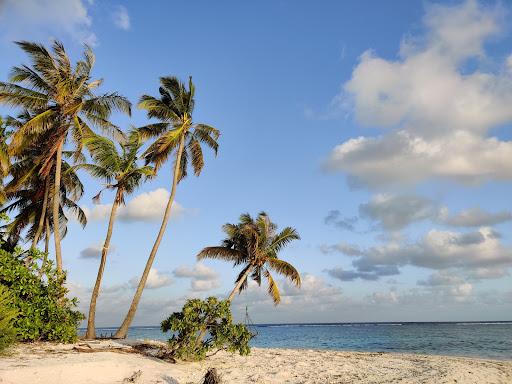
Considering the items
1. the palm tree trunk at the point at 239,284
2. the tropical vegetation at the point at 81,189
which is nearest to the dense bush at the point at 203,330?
the tropical vegetation at the point at 81,189

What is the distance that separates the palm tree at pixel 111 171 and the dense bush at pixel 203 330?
22.1 feet

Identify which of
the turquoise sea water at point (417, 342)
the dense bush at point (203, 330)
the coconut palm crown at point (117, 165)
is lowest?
the turquoise sea water at point (417, 342)

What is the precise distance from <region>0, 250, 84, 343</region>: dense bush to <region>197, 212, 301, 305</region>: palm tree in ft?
29.6

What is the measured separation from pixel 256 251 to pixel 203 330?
8983 mm

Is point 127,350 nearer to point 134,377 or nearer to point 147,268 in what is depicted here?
point 134,377

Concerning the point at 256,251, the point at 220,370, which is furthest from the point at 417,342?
the point at 220,370

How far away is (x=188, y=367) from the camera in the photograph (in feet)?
43.9

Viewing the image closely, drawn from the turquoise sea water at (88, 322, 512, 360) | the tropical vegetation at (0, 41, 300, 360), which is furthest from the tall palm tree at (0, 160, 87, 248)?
the turquoise sea water at (88, 322, 512, 360)

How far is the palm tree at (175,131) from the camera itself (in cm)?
Answer: 2134

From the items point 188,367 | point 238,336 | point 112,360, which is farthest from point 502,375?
point 112,360

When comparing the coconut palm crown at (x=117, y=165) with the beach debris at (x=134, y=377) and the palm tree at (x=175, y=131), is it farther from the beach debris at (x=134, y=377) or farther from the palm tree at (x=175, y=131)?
the beach debris at (x=134, y=377)

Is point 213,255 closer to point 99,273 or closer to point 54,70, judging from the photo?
point 99,273

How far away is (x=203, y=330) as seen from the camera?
14.0 meters

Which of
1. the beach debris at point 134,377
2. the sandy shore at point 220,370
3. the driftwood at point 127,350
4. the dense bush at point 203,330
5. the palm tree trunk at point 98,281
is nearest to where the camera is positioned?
the sandy shore at point 220,370
